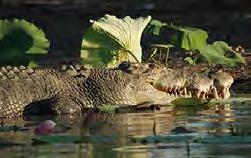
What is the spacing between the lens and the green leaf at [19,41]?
11.9m

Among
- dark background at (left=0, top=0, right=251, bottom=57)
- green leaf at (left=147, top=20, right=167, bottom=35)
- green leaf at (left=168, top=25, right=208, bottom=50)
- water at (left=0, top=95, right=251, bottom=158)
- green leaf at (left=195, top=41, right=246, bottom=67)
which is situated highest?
dark background at (left=0, top=0, right=251, bottom=57)

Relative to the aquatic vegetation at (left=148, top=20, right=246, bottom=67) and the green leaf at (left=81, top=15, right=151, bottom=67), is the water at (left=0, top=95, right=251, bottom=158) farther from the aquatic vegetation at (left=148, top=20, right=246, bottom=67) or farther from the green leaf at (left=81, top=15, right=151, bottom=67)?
the aquatic vegetation at (left=148, top=20, right=246, bottom=67)

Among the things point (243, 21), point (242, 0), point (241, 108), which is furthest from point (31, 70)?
point (243, 21)

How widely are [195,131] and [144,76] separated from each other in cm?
310

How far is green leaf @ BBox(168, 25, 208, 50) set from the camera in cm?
1195

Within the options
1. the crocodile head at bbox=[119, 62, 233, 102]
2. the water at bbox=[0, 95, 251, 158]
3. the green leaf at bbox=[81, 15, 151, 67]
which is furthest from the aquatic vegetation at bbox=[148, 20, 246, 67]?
the water at bbox=[0, 95, 251, 158]

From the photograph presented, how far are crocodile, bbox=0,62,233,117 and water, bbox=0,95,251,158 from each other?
418 millimetres

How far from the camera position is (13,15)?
21.7 m

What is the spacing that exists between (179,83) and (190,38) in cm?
119

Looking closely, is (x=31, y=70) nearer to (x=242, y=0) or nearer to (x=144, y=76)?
(x=144, y=76)

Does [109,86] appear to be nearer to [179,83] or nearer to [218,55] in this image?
[179,83]

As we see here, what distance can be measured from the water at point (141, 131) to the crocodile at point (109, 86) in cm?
42

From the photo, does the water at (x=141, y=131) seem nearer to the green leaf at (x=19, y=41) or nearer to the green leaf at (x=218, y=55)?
the green leaf at (x=218, y=55)

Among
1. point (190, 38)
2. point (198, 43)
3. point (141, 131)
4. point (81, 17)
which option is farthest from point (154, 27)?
point (81, 17)
